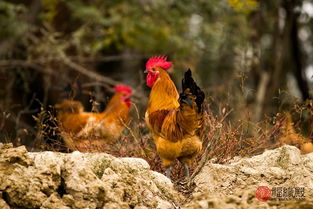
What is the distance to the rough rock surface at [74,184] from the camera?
12.1 ft

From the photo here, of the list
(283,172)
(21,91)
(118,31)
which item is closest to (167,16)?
(118,31)

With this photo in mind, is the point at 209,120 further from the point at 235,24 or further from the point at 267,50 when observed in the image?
the point at 267,50

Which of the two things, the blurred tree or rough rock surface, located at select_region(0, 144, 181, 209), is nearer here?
rough rock surface, located at select_region(0, 144, 181, 209)

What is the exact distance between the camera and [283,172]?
457cm

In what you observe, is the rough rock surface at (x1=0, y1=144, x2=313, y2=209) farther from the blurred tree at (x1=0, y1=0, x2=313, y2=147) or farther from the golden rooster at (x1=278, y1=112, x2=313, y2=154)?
the blurred tree at (x1=0, y1=0, x2=313, y2=147)

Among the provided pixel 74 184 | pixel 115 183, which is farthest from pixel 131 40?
pixel 74 184

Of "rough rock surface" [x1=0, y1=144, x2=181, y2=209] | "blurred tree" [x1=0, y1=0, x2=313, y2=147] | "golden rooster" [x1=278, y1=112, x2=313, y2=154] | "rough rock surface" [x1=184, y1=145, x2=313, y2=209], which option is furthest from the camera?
"blurred tree" [x1=0, y1=0, x2=313, y2=147]

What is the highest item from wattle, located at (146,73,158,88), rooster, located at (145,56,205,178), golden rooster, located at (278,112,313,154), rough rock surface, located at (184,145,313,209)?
wattle, located at (146,73,158,88)

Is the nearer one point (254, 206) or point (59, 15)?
point (254, 206)

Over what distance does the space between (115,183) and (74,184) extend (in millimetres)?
341

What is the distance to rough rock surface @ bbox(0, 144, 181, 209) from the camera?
370 cm

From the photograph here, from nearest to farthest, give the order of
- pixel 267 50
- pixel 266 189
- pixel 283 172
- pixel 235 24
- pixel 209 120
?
1. pixel 266 189
2. pixel 283 172
3. pixel 209 120
4. pixel 235 24
5. pixel 267 50

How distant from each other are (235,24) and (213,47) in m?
0.67

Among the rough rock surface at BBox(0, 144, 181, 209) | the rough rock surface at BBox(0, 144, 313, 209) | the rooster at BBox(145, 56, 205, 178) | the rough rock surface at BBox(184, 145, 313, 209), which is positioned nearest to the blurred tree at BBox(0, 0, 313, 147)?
the rooster at BBox(145, 56, 205, 178)
